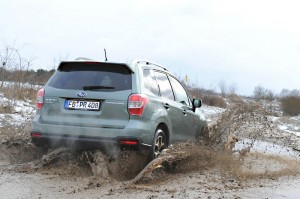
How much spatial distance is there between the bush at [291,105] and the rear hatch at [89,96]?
40.3m

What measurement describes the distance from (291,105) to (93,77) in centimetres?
4087

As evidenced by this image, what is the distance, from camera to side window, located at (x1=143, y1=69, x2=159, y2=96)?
6614 mm

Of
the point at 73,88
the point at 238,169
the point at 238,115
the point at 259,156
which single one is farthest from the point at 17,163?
the point at 259,156

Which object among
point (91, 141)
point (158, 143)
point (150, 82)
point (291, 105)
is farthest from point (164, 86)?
point (291, 105)

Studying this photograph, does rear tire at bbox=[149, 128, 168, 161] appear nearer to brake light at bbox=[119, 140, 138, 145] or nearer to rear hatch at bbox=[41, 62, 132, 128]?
brake light at bbox=[119, 140, 138, 145]

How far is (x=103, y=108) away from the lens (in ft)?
20.2

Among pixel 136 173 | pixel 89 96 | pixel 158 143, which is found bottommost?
pixel 136 173

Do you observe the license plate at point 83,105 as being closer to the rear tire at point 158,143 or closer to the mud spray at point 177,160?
the mud spray at point 177,160

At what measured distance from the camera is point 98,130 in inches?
239

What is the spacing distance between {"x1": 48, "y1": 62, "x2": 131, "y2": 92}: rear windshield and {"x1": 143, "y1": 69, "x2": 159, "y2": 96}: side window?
0.35 m

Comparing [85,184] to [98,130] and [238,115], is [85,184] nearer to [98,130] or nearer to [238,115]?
[98,130]

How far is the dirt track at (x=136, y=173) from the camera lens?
18.2 feet

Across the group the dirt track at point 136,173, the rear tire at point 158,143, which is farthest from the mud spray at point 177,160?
the rear tire at point 158,143

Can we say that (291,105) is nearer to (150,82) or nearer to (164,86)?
(164,86)
